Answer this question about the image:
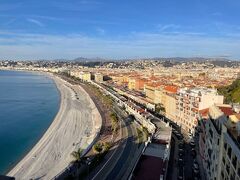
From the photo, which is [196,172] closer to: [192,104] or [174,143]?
[174,143]

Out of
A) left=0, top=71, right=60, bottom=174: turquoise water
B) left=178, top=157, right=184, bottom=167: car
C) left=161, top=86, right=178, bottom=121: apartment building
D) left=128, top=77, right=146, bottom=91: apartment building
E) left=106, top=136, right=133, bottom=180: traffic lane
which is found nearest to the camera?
left=106, top=136, right=133, bottom=180: traffic lane

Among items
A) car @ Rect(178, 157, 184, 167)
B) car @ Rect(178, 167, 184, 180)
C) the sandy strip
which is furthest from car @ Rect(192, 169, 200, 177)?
the sandy strip

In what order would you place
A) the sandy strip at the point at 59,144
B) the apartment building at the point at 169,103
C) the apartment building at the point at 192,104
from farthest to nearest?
the apartment building at the point at 169,103 < the apartment building at the point at 192,104 < the sandy strip at the point at 59,144

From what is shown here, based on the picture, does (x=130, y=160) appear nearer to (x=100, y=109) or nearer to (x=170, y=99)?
(x=170, y=99)

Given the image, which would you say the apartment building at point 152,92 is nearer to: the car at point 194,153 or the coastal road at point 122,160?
the coastal road at point 122,160

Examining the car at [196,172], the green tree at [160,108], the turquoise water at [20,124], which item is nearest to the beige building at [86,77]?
the turquoise water at [20,124]

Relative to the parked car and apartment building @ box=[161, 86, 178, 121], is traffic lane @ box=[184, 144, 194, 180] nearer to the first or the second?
the parked car

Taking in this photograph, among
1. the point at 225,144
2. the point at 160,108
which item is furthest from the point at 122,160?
the point at 160,108
